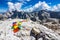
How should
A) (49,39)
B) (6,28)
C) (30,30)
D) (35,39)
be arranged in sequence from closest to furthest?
1. (49,39)
2. (35,39)
3. (30,30)
4. (6,28)

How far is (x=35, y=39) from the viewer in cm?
1664

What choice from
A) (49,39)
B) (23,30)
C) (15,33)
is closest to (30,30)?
(23,30)

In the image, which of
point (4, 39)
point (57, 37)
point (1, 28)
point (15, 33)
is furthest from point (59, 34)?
point (1, 28)

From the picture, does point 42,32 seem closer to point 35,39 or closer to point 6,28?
point 35,39

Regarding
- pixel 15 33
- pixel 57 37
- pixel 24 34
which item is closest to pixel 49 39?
pixel 57 37

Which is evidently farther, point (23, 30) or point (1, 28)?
point (1, 28)

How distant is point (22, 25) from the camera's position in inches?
741

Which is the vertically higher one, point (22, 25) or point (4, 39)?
point (22, 25)

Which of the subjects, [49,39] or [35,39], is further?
[35,39]

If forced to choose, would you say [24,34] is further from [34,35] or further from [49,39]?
[49,39]

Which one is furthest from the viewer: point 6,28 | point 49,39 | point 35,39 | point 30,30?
point 6,28

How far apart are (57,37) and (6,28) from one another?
7.41m

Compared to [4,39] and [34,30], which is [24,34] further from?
[4,39]

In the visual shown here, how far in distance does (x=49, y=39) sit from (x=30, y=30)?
335 cm
